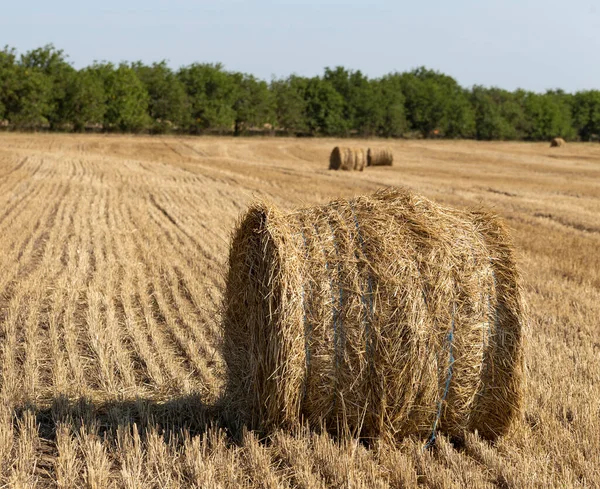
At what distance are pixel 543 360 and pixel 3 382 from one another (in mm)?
4450

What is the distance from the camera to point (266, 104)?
58156 millimetres

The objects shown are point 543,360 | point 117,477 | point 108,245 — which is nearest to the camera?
point 117,477

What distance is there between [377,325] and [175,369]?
7.31 feet

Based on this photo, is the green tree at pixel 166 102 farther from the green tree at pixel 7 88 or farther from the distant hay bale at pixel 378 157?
the distant hay bale at pixel 378 157

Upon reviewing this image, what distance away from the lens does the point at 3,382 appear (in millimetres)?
5414

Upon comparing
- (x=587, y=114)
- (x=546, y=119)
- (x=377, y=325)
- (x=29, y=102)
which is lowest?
(x=377, y=325)

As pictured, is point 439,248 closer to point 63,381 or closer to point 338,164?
point 63,381

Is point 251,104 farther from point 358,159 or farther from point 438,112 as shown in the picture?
point 358,159

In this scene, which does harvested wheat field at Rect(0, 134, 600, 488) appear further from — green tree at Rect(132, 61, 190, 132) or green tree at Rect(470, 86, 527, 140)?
green tree at Rect(470, 86, 527, 140)

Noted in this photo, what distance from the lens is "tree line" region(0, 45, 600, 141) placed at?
160ft

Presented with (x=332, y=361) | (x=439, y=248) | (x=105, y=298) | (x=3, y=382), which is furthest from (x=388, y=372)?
(x=105, y=298)

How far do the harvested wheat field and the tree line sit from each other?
117ft

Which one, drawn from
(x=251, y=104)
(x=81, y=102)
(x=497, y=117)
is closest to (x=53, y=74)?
(x=81, y=102)

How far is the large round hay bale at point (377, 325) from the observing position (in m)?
4.34
